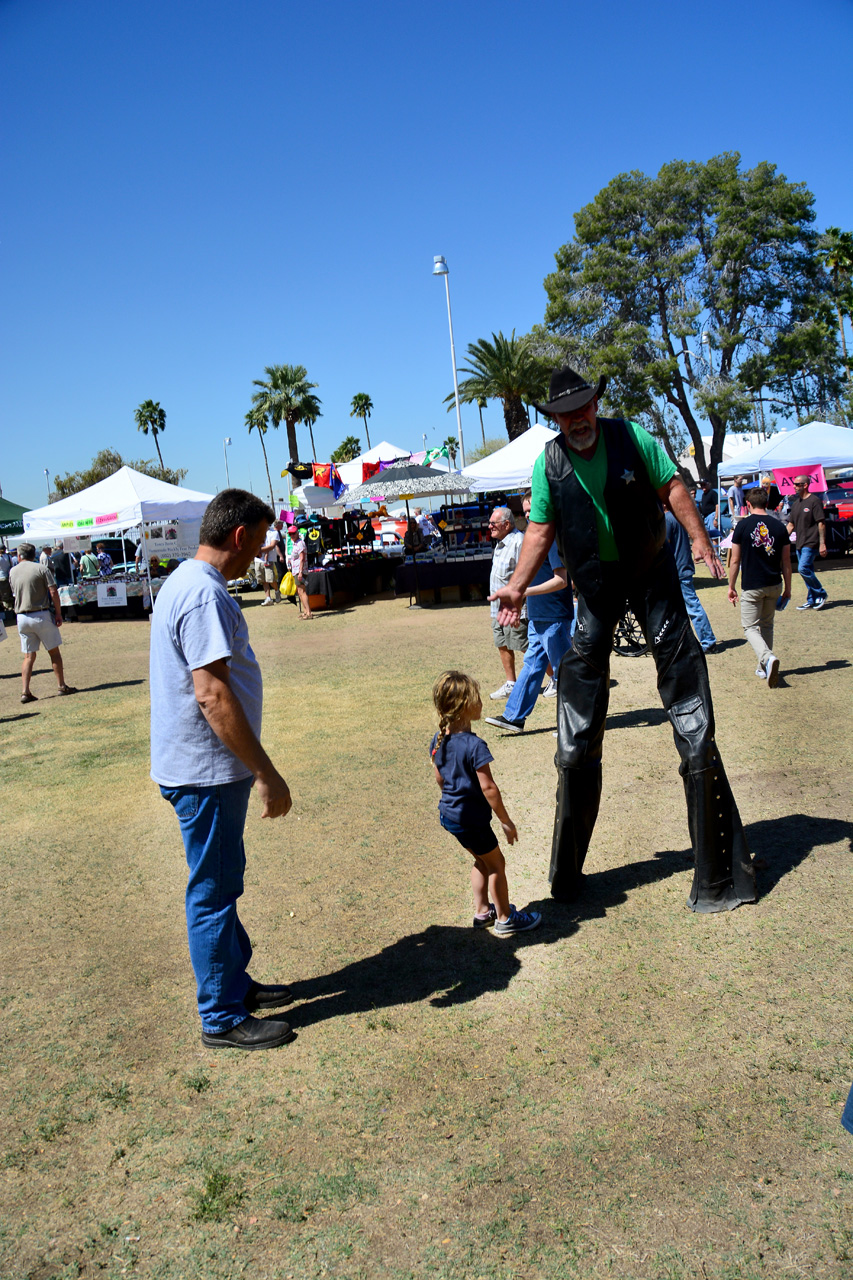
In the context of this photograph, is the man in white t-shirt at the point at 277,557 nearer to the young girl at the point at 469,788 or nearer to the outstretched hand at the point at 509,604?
the outstretched hand at the point at 509,604

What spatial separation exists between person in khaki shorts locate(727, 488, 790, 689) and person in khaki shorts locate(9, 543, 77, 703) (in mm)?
7779

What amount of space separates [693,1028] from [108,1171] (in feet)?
6.39

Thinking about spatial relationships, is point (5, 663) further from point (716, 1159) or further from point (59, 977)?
point (716, 1159)

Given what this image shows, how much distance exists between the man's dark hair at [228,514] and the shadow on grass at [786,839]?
9.10 feet

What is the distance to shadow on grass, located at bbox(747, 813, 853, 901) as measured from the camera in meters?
4.26

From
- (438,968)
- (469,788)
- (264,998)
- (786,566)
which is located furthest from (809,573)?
(264,998)

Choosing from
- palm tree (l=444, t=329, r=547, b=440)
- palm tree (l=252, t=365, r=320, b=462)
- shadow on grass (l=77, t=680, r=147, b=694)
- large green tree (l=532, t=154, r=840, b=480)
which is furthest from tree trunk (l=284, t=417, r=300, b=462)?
shadow on grass (l=77, t=680, r=147, b=694)

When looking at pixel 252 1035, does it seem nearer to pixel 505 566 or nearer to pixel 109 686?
pixel 505 566

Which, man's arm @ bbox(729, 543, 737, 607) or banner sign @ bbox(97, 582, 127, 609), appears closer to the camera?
man's arm @ bbox(729, 543, 737, 607)

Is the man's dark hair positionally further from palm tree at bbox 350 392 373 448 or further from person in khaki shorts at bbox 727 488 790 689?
palm tree at bbox 350 392 373 448

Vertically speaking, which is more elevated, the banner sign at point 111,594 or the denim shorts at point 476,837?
the banner sign at point 111,594

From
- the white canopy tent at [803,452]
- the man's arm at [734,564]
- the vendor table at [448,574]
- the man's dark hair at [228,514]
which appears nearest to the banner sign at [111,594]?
the vendor table at [448,574]

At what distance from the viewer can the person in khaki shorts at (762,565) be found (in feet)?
26.5

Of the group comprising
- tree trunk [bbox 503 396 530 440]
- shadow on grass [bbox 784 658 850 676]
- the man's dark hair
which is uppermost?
tree trunk [bbox 503 396 530 440]
